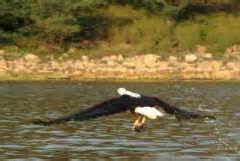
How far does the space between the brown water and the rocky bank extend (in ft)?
16.2

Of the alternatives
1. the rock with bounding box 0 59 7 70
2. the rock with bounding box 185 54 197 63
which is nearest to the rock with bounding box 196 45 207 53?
the rock with bounding box 185 54 197 63

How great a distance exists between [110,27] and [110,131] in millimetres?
23960

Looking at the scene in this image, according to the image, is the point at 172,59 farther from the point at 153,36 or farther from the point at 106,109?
the point at 106,109

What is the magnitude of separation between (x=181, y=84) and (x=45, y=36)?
8549mm

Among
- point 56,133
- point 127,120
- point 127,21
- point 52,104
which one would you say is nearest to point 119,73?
point 127,21

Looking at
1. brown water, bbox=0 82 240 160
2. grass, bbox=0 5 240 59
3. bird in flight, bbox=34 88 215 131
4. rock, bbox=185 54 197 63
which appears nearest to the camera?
bird in flight, bbox=34 88 215 131

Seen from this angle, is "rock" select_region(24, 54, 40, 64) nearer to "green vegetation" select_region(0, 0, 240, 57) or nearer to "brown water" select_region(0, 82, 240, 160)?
"green vegetation" select_region(0, 0, 240, 57)

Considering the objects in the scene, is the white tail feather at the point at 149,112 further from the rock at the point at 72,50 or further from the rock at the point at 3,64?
the rock at the point at 72,50

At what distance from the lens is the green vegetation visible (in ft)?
141

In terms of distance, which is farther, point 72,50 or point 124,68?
point 72,50

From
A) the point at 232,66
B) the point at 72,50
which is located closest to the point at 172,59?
the point at 232,66

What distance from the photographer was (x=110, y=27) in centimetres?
4572

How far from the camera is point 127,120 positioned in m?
24.9

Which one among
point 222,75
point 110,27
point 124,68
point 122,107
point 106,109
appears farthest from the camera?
point 110,27
